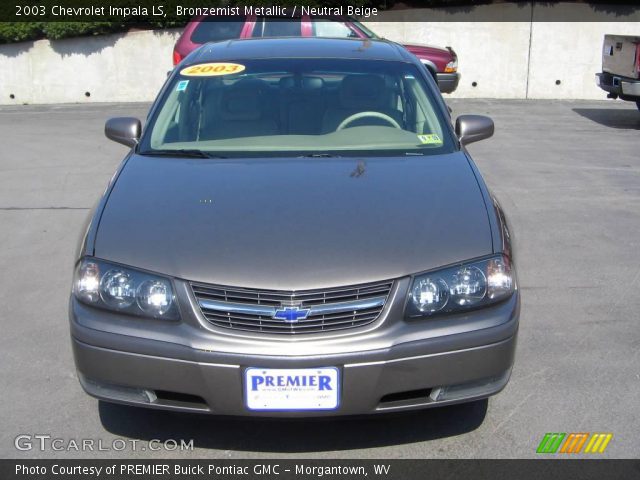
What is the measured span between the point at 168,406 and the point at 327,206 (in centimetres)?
111

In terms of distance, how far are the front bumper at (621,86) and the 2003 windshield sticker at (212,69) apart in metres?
9.04

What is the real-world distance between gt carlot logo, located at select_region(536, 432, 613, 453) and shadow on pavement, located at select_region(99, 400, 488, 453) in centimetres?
33

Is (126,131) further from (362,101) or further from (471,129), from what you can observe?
(471,129)

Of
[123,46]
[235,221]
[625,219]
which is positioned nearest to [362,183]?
[235,221]

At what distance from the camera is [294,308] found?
11.1 feet

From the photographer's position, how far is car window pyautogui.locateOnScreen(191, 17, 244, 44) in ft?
42.8

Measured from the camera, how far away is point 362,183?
13.7 feet

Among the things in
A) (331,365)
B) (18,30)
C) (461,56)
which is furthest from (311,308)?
(18,30)

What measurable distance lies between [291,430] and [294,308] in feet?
2.75

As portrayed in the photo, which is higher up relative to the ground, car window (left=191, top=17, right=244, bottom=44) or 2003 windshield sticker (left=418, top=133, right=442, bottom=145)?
car window (left=191, top=17, right=244, bottom=44)

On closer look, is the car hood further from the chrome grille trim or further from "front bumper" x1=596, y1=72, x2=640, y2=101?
"front bumper" x1=596, y1=72, x2=640, y2=101

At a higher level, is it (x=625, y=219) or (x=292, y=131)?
(x=292, y=131)

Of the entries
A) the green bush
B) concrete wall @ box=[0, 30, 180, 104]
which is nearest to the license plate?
concrete wall @ box=[0, 30, 180, 104]

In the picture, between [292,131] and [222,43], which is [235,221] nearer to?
[292,131]
